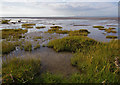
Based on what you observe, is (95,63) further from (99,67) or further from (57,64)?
(57,64)

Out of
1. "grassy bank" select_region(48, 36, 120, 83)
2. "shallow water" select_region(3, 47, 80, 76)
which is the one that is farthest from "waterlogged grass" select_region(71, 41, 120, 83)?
"shallow water" select_region(3, 47, 80, 76)

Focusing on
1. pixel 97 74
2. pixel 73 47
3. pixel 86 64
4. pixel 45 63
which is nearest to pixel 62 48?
pixel 73 47

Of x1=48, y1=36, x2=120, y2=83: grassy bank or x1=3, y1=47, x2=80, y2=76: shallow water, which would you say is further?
x1=3, y1=47, x2=80, y2=76: shallow water

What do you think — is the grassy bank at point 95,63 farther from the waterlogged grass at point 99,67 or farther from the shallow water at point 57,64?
the shallow water at point 57,64

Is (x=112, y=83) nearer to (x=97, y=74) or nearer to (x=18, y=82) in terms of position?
(x=97, y=74)

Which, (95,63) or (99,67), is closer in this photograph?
(99,67)

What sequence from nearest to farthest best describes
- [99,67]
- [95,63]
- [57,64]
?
[99,67], [95,63], [57,64]

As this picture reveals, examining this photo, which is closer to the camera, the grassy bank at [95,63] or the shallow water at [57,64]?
the grassy bank at [95,63]

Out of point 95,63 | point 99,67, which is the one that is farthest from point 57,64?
point 99,67

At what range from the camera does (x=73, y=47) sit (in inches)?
367

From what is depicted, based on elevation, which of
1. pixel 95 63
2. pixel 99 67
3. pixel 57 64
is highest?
pixel 95 63

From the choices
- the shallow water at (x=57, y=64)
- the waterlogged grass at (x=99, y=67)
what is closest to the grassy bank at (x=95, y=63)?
the waterlogged grass at (x=99, y=67)

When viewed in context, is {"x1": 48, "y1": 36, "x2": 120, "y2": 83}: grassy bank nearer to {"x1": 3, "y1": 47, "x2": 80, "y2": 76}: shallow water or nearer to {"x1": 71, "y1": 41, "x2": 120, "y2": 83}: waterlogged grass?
{"x1": 71, "y1": 41, "x2": 120, "y2": 83}: waterlogged grass

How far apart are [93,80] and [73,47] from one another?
16.4 ft
